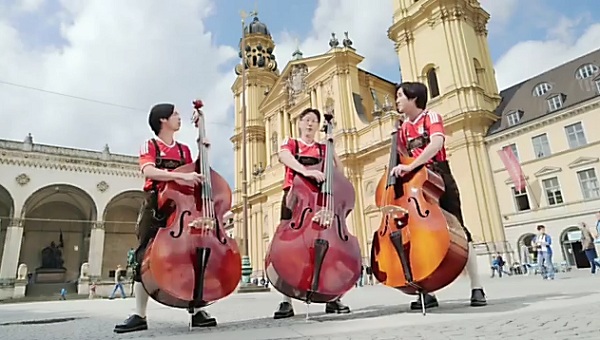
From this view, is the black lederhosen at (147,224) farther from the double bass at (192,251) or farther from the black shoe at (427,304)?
the black shoe at (427,304)

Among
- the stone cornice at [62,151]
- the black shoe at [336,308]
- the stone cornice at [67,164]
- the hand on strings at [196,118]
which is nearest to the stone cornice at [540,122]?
the black shoe at [336,308]

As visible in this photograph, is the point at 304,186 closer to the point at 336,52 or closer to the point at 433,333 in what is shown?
the point at 433,333

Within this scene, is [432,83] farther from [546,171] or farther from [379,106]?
[546,171]

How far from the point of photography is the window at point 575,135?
51.3 ft

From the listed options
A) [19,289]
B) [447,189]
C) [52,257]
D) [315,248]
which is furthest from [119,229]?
[447,189]

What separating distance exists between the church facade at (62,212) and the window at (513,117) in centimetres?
2493

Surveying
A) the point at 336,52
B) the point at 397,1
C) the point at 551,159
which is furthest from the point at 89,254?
the point at 551,159

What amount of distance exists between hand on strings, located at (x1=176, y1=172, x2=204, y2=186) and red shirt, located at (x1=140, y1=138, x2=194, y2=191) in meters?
0.34

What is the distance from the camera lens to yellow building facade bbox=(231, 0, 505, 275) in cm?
1805

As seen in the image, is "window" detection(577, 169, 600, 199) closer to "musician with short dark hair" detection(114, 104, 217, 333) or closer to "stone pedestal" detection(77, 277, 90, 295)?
"musician with short dark hair" detection(114, 104, 217, 333)

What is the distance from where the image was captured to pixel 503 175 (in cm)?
1745

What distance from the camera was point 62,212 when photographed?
29109 millimetres

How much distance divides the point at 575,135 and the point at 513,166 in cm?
259

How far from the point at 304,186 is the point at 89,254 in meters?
28.7
